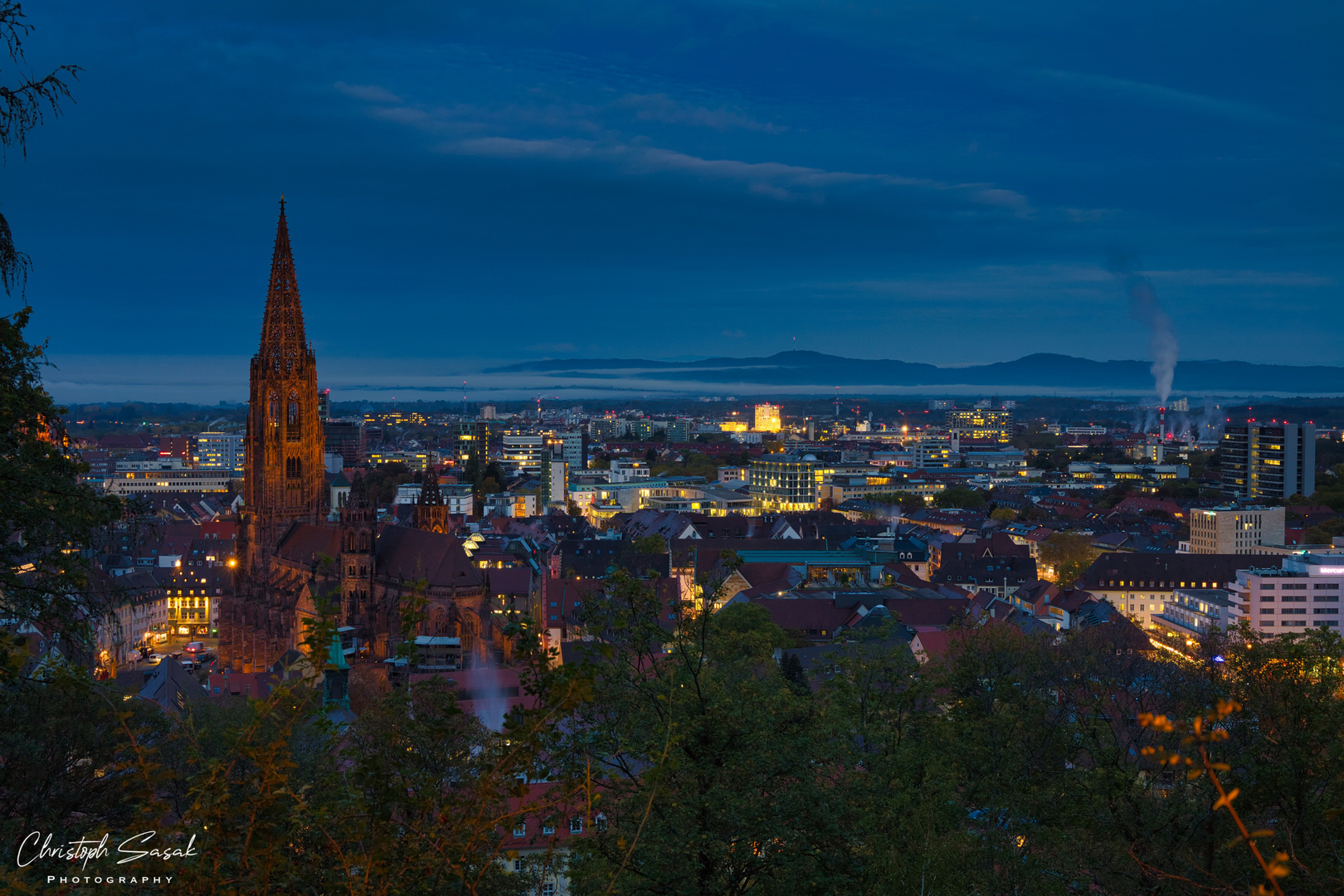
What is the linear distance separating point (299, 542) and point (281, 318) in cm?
1297

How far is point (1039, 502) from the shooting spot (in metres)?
126

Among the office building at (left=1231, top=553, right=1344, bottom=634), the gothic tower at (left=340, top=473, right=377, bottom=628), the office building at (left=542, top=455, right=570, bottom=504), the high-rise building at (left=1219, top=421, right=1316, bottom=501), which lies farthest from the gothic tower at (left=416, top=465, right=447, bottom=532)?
the high-rise building at (left=1219, top=421, right=1316, bottom=501)

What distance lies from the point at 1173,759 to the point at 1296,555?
67380mm

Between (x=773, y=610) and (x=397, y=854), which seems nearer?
(x=397, y=854)

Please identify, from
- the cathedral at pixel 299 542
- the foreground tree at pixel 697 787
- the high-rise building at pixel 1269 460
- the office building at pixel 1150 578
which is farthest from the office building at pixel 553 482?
the foreground tree at pixel 697 787

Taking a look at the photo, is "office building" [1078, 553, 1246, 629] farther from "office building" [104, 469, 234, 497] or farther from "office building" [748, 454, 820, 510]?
"office building" [104, 469, 234, 497]

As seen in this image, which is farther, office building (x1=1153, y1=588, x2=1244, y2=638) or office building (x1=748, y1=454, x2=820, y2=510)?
office building (x1=748, y1=454, x2=820, y2=510)

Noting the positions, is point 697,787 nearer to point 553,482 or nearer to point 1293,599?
point 1293,599

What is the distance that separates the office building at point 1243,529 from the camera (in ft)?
302

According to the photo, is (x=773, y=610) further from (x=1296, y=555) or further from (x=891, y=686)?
(x=1296, y=555)

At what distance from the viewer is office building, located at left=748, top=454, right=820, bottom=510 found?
5635 inches

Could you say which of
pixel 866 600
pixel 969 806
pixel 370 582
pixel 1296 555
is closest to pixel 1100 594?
pixel 1296 555

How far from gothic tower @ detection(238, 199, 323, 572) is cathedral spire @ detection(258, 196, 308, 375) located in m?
0.05

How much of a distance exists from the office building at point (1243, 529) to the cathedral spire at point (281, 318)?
249 ft
